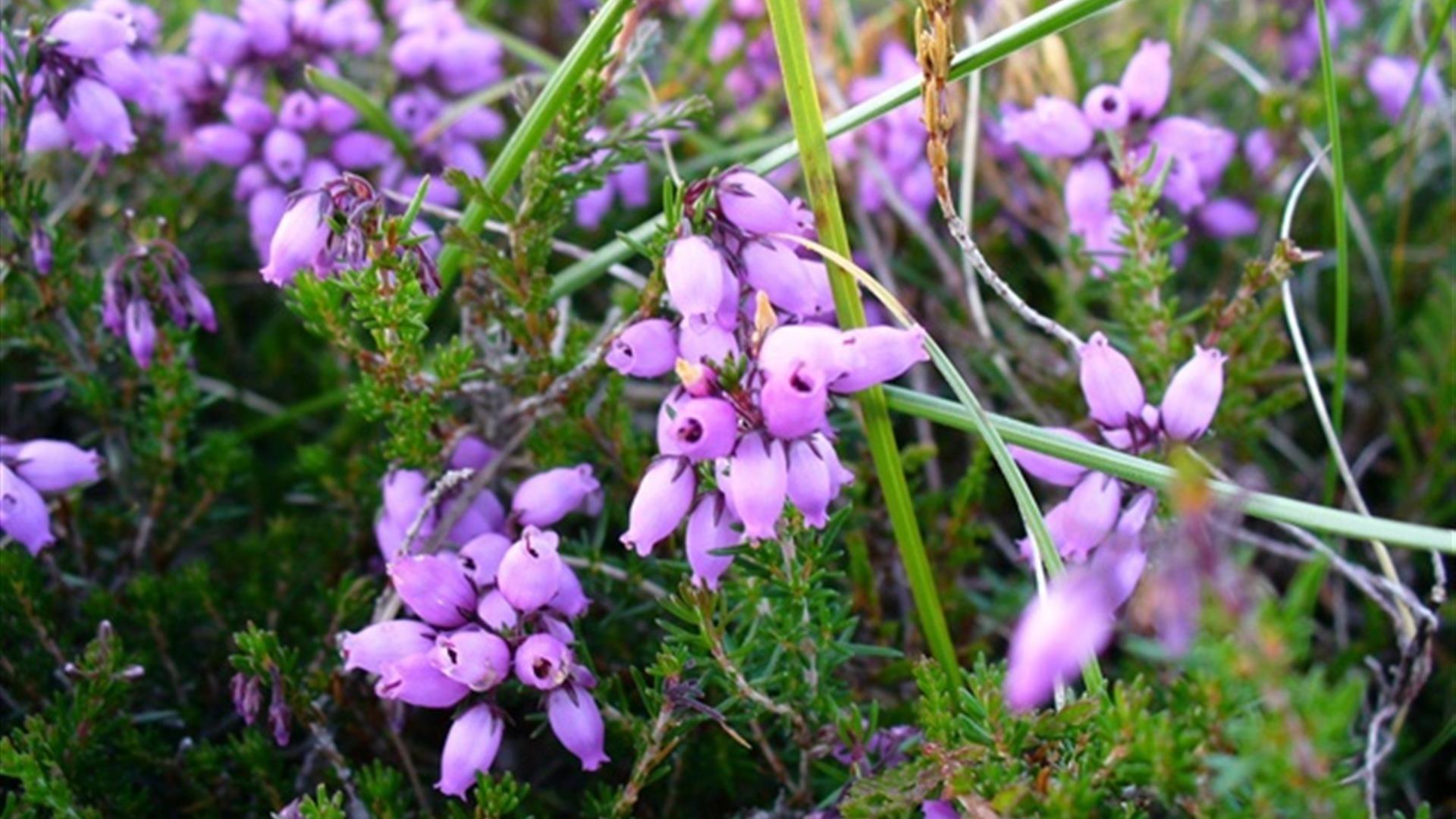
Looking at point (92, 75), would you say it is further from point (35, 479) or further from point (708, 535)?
point (708, 535)

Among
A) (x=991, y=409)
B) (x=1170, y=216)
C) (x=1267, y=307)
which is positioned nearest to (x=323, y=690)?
(x=991, y=409)

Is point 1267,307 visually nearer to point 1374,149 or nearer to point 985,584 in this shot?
point 985,584

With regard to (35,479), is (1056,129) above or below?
above

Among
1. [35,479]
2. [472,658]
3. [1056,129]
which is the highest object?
[1056,129]

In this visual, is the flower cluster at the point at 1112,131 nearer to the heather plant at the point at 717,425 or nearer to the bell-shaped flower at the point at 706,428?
the heather plant at the point at 717,425

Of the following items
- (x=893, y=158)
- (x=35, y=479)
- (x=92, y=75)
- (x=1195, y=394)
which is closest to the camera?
(x=1195, y=394)

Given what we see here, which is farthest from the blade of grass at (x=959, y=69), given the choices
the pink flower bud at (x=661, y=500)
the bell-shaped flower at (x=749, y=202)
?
the pink flower bud at (x=661, y=500)

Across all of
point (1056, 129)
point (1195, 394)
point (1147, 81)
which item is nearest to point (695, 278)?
point (1195, 394)
